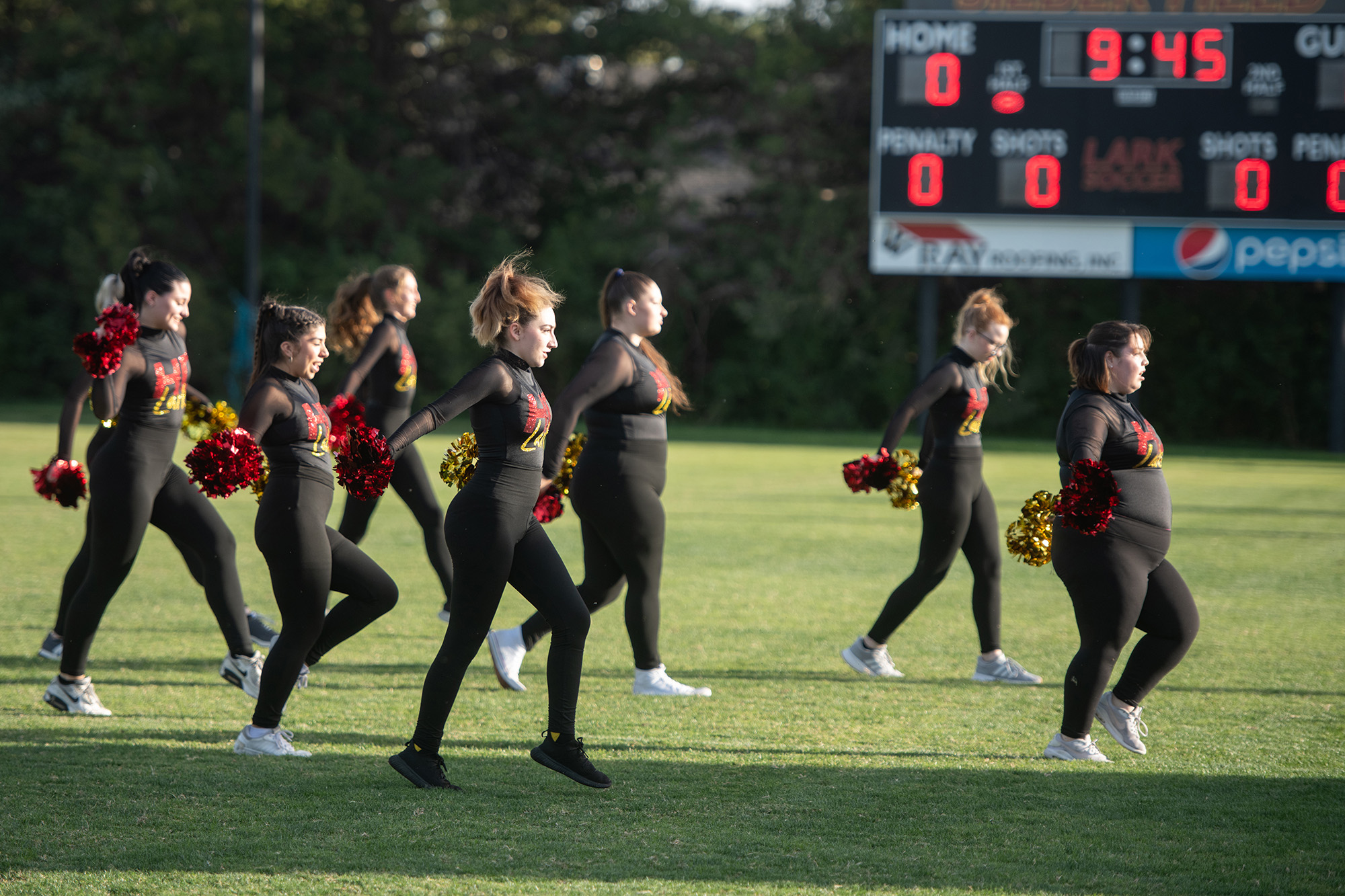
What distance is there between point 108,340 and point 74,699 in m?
1.51

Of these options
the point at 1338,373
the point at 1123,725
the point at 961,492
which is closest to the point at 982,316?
the point at 961,492

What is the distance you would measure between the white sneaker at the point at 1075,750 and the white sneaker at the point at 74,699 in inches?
150

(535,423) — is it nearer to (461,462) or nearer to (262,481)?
(461,462)

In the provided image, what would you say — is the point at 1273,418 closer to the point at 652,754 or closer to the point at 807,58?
the point at 807,58

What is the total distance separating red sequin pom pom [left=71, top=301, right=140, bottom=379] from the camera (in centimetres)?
490

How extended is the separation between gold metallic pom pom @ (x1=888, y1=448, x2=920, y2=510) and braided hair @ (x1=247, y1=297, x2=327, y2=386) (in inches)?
113

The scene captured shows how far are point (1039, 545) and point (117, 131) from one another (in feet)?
113

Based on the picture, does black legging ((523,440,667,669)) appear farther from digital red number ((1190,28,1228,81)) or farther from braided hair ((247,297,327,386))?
digital red number ((1190,28,1228,81))

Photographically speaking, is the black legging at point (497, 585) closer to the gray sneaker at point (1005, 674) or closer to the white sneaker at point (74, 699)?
the white sneaker at point (74, 699)

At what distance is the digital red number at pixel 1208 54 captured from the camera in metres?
19.9

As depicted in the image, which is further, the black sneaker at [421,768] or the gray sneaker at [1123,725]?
the gray sneaker at [1123,725]

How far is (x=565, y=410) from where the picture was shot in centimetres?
505

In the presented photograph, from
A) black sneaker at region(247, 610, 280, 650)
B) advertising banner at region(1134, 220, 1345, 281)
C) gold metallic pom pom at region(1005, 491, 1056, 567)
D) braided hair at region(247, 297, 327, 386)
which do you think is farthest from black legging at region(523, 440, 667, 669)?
advertising banner at region(1134, 220, 1345, 281)

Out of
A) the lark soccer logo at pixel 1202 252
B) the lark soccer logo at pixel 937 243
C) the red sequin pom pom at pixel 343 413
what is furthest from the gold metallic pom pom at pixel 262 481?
the lark soccer logo at pixel 1202 252
